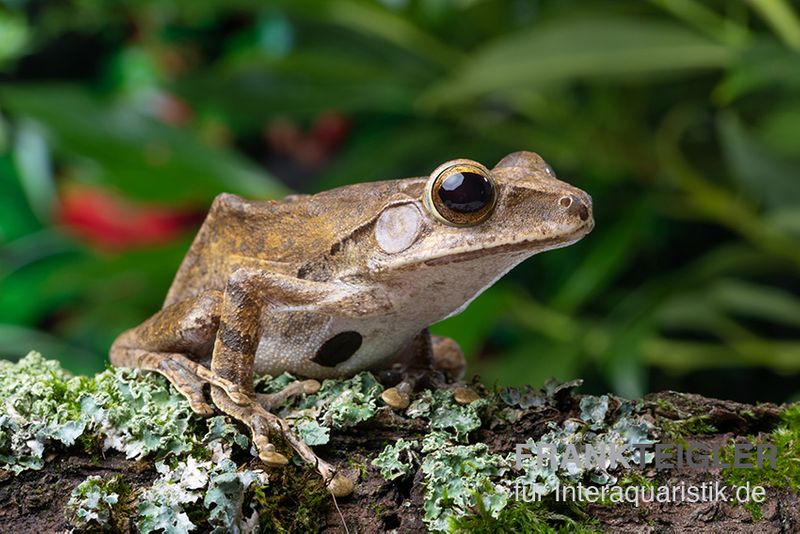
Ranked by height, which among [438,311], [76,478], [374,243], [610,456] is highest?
[374,243]

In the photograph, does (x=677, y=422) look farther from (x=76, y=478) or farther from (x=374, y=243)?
(x=76, y=478)

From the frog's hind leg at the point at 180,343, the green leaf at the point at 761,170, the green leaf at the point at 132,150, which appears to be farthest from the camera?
the green leaf at the point at 132,150

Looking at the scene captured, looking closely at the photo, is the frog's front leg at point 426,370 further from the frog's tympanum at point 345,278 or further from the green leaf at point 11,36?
the green leaf at point 11,36

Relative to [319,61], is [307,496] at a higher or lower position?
lower

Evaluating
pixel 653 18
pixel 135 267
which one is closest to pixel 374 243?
pixel 135 267

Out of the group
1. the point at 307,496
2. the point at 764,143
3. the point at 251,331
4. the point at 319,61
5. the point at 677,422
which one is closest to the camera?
the point at 307,496

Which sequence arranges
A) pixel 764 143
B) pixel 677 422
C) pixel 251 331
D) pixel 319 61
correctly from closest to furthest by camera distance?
pixel 677 422, pixel 251 331, pixel 764 143, pixel 319 61

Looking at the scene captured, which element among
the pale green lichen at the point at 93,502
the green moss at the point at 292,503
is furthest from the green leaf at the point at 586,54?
the pale green lichen at the point at 93,502

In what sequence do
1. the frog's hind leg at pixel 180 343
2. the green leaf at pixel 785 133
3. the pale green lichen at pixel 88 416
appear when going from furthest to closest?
the green leaf at pixel 785 133, the frog's hind leg at pixel 180 343, the pale green lichen at pixel 88 416
